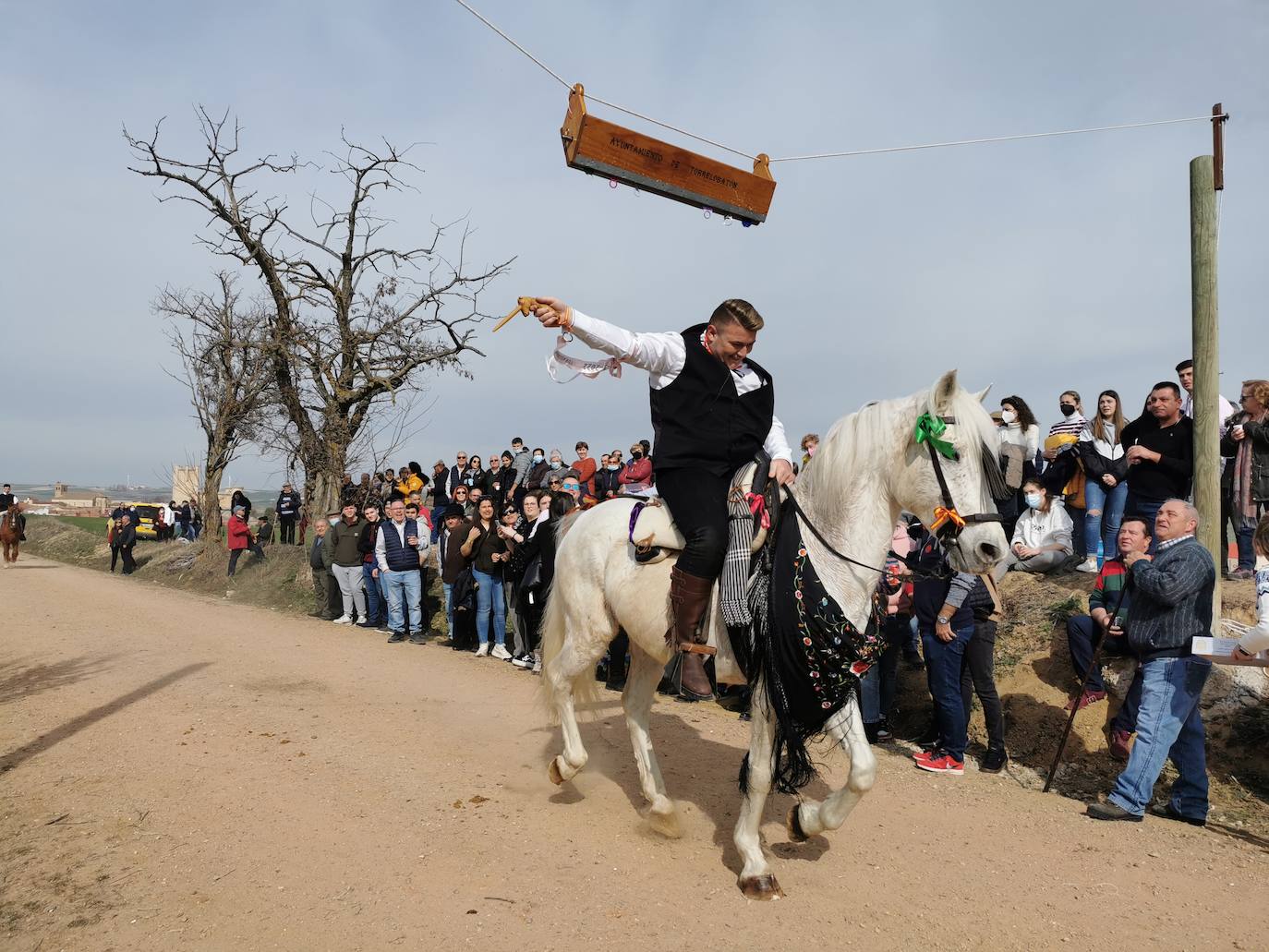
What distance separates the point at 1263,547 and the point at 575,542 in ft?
13.8

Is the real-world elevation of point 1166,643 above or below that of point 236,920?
above

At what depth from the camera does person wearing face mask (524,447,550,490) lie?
14.3m

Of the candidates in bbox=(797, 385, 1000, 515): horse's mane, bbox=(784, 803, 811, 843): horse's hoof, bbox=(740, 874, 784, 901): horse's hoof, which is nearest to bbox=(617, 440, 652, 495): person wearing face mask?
bbox=(784, 803, 811, 843): horse's hoof

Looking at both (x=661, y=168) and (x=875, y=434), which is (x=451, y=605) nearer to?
(x=661, y=168)

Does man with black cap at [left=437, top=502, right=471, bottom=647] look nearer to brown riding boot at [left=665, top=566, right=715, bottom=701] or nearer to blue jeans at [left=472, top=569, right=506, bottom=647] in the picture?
blue jeans at [left=472, top=569, right=506, bottom=647]

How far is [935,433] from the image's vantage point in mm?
3729

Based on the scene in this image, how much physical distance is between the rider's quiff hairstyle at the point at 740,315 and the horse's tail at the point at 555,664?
92.2 inches

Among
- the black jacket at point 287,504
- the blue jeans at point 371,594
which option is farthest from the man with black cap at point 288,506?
the blue jeans at point 371,594

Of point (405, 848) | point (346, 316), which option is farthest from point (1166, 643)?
point (346, 316)

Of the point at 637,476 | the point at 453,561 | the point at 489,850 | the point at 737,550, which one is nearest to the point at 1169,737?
the point at 737,550

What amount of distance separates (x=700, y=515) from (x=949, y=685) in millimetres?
3653

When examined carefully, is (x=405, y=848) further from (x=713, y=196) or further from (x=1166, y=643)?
(x=713, y=196)

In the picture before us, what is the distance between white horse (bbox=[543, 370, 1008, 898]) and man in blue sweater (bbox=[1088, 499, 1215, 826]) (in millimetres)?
2459

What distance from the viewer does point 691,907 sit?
13.5 feet
